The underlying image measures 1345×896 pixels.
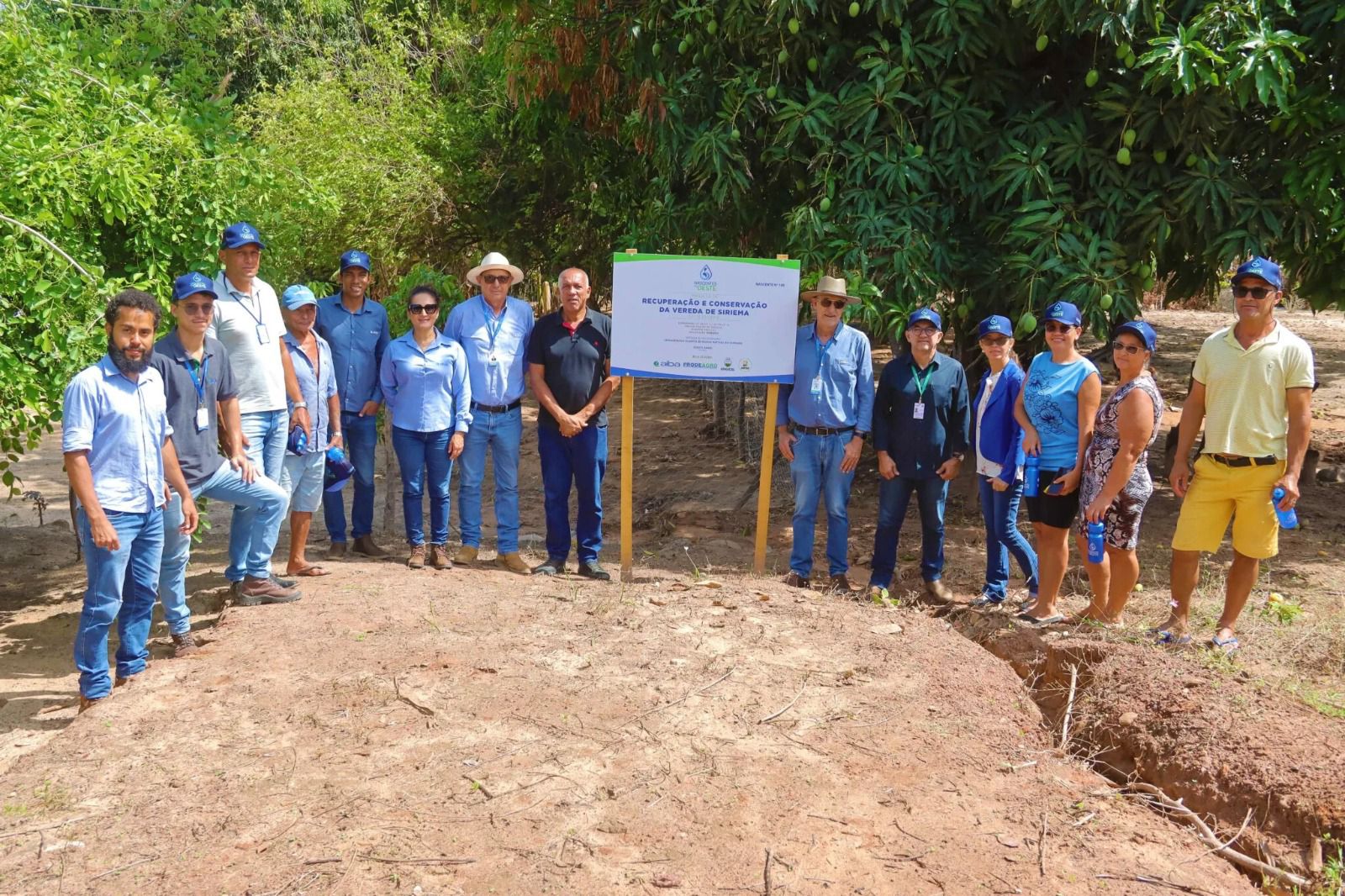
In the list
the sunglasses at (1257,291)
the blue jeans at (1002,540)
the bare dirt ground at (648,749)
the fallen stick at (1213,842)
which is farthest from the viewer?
the blue jeans at (1002,540)

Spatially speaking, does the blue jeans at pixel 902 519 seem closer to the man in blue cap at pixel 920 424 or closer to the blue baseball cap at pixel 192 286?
the man in blue cap at pixel 920 424

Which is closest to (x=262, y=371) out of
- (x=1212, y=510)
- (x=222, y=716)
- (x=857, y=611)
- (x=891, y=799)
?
(x=222, y=716)

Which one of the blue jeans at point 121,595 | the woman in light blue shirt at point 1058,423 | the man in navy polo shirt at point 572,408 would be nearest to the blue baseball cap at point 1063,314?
the woman in light blue shirt at point 1058,423

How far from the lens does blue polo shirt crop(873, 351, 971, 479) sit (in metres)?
6.55

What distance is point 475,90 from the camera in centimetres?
1270

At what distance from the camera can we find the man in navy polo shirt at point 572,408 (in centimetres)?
677

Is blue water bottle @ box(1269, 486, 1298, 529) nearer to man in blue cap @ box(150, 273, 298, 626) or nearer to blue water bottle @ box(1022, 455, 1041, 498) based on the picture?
blue water bottle @ box(1022, 455, 1041, 498)

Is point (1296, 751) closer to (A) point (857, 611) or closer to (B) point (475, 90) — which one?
(A) point (857, 611)

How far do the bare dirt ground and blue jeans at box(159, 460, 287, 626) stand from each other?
1.02 ft

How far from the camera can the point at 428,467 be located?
704 centimetres

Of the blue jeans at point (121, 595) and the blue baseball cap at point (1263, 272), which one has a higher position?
the blue baseball cap at point (1263, 272)

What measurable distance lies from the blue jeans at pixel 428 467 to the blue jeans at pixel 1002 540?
10.6 ft

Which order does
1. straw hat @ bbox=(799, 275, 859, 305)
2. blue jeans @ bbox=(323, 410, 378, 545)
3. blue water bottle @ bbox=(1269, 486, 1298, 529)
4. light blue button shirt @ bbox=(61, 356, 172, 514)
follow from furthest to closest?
blue jeans @ bbox=(323, 410, 378, 545) < straw hat @ bbox=(799, 275, 859, 305) < blue water bottle @ bbox=(1269, 486, 1298, 529) < light blue button shirt @ bbox=(61, 356, 172, 514)

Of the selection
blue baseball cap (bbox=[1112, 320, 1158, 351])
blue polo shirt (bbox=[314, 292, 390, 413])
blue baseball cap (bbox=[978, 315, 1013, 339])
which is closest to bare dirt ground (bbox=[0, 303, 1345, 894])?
blue polo shirt (bbox=[314, 292, 390, 413])
